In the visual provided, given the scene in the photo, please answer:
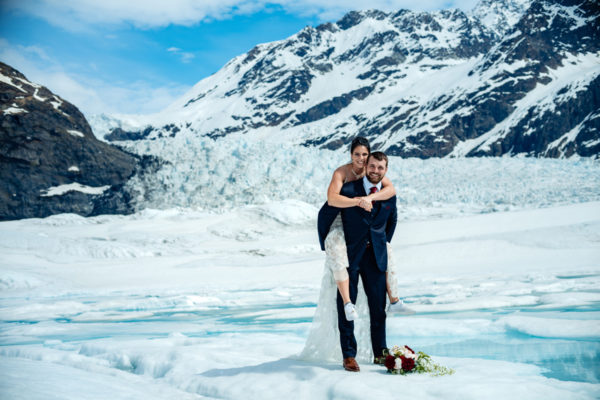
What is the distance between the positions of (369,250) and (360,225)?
8.2 inches

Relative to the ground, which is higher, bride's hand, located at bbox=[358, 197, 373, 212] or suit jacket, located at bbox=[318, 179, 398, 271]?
bride's hand, located at bbox=[358, 197, 373, 212]

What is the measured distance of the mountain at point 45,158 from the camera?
5066 centimetres

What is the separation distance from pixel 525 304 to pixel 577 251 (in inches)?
258

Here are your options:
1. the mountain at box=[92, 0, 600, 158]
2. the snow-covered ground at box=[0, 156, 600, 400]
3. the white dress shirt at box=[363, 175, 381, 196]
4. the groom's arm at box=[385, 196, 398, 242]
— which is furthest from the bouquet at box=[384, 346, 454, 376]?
the mountain at box=[92, 0, 600, 158]

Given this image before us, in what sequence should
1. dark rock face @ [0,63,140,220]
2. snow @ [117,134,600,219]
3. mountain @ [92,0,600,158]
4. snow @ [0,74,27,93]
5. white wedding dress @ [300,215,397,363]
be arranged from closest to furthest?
white wedding dress @ [300,215,397,363]
snow @ [117,134,600,219]
dark rock face @ [0,63,140,220]
snow @ [0,74,27,93]
mountain @ [92,0,600,158]

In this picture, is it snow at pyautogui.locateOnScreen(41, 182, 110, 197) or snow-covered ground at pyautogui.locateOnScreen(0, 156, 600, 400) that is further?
snow at pyautogui.locateOnScreen(41, 182, 110, 197)

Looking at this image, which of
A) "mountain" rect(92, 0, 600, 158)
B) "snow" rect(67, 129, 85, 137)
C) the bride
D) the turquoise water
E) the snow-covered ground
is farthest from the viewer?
"mountain" rect(92, 0, 600, 158)

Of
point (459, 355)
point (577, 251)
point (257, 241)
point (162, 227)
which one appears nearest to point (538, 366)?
point (459, 355)

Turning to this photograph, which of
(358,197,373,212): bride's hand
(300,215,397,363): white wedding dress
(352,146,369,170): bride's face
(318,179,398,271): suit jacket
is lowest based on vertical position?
(300,215,397,363): white wedding dress

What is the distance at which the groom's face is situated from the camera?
3467 mm

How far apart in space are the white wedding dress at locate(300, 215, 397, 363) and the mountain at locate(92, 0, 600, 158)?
80.1m

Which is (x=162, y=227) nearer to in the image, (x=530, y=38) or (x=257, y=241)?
(x=257, y=241)

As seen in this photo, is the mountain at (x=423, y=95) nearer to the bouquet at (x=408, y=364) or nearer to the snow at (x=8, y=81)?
the snow at (x=8, y=81)

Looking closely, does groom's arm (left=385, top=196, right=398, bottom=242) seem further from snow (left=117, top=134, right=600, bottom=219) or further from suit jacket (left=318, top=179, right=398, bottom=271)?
snow (left=117, top=134, right=600, bottom=219)
